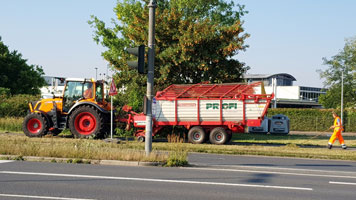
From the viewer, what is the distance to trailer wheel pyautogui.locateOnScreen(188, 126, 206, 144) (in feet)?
70.8

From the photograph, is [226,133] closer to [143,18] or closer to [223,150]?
[223,150]

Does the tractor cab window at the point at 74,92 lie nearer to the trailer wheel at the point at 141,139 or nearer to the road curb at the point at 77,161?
the trailer wheel at the point at 141,139

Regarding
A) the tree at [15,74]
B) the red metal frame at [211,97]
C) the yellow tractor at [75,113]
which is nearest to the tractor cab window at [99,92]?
the yellow tractor at [75,113]

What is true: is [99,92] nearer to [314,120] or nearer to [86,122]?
[86,122]

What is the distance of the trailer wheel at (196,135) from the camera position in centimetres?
2158

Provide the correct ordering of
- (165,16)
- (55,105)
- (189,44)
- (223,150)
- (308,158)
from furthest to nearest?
(165,16) → (189,44) → (55,105) → (223,150) → (308,158)

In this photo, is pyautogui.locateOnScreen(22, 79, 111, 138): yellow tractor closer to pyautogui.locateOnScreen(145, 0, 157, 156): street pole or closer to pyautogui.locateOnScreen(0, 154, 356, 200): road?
pyautogui.locateOnScreen(145, 0, 157, 156): street pole

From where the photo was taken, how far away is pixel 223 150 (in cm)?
1777

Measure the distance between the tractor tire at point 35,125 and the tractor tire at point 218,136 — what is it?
7.82 m

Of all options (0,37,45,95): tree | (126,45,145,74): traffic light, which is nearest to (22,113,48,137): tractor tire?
(126,45,145,74): traffic light

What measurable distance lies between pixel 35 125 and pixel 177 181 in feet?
44.4

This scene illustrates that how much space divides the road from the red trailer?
24.6 ft

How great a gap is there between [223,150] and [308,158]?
322 cm

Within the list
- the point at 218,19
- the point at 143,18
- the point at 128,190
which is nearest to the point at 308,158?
the point at 128,190
